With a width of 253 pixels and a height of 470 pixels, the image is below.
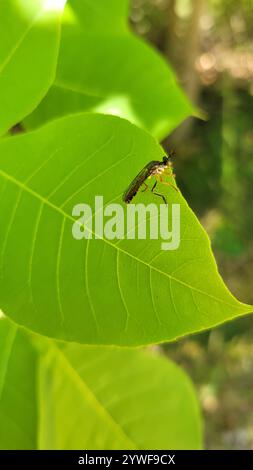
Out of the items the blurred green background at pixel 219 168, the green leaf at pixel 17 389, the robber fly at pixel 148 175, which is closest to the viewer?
the robber fly at pixel 148 175

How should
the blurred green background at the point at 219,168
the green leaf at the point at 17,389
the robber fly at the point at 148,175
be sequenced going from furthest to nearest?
the blurred green background at the point at 219,168 → the green leaf at the point at 17,389 → the robber fly at the point at 148,175

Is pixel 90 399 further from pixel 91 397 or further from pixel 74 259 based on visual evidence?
pixel 74 259

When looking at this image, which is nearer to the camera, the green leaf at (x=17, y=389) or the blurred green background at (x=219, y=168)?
the green leaf at (x=17, y=389)

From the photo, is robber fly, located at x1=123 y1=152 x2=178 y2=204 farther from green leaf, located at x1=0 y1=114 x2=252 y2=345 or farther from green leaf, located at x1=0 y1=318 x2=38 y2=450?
green leaf, located at x1=0 y1=318 x2=38 y2=450

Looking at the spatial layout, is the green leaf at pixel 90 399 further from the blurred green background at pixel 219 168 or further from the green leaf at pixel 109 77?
the blurred green background at pixel 219 168

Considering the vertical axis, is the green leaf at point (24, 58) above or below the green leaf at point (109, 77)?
below

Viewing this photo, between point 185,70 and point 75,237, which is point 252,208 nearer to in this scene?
point 185,70

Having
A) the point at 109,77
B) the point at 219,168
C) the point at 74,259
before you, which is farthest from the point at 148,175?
the point at 219,168

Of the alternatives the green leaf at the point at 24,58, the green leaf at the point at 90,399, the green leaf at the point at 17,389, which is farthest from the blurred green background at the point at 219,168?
the green leaf at the point at 24,58
